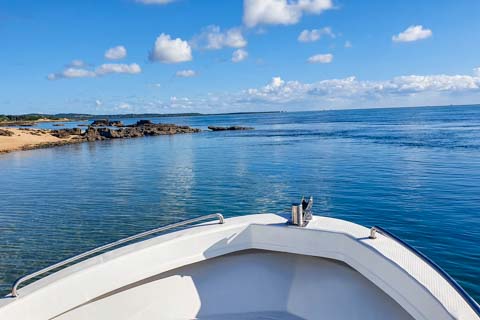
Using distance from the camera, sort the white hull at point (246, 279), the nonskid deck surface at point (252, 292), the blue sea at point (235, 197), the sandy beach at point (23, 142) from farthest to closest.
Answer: the sandy beach at point (23, 142)
the blue sea at point (235, 197)
the nonskid deck surface at point (252, 292)
the white hull at point (246, 279)

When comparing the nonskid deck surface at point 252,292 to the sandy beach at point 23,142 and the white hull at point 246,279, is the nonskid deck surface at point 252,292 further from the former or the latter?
the sandy beach at point 23,142

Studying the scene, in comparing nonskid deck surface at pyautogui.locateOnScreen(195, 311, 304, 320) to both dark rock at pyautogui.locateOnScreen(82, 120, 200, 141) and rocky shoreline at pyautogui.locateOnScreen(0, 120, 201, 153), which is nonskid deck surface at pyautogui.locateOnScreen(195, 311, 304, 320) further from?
dark rock at pyautogui.locateOnScreen(82, 120, 200, 141)

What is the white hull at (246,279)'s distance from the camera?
12.7ft

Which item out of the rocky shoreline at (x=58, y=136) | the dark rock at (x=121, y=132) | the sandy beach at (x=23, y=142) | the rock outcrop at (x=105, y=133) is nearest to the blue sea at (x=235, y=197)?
the sandy beach at (x=23, y=142)

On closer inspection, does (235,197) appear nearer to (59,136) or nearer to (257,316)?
(257,316)

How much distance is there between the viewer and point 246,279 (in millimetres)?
5230

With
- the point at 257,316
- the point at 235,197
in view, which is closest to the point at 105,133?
the point at 235,197

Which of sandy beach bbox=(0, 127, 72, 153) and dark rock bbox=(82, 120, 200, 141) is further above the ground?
dark rock bbox=(82, 120, 200, 141)

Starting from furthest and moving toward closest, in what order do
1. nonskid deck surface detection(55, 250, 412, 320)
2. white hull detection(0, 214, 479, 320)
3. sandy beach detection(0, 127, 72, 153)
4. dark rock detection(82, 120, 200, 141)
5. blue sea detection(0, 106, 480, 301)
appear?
dark rock detection(82, 120, 200, 141)
sandy beach detection(0, 127, 72, 153)
blue sea detection(0, 106, 480, 301)
nonskid deck surface detection(55, 250, 412, 320)
white hull detection(0, 214, 479, 320)

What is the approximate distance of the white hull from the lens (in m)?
3.88

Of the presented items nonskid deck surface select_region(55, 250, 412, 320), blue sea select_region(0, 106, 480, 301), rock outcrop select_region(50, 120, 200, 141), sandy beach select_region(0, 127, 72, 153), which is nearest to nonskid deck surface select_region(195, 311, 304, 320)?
nonskid deck surface select_region(55, 250, 412, 320)

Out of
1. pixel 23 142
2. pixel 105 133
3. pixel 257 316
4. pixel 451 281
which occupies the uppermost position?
pixel 105 133

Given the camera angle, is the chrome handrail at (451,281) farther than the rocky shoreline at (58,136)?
No

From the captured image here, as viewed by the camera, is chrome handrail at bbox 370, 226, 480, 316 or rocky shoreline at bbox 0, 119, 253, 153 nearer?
chrome handrail at bbox 370, 226, 480, 316
